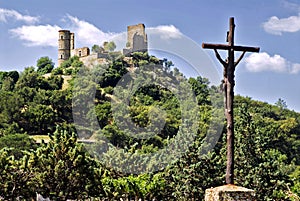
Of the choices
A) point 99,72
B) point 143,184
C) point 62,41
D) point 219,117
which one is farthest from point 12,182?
point 62,41

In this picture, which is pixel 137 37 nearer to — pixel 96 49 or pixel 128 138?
pixel 96 49

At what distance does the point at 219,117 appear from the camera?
137 feet

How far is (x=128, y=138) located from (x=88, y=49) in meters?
43.0

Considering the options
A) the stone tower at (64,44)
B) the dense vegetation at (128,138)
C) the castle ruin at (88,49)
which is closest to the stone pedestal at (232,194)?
the dense vegetation at (128,138)

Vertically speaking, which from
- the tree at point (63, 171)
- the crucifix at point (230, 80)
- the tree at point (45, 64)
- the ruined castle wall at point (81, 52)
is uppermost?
the ruined castle wall at point (81, 52)

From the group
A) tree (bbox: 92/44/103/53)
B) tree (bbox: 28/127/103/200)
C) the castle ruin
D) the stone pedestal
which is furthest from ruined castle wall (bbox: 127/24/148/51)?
the stone pedestal

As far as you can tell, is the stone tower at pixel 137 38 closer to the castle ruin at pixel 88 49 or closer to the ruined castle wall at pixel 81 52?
the castle ruin at pixel 88 49

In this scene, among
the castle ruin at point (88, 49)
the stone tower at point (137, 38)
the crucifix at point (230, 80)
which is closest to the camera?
the crucifix at point (230, 80)

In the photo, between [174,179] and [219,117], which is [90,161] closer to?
[174,179]

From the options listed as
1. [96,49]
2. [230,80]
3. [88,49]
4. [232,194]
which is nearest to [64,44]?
[88,49]

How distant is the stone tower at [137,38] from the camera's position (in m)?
75.4

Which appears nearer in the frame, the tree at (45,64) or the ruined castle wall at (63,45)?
the tree at (45,64)

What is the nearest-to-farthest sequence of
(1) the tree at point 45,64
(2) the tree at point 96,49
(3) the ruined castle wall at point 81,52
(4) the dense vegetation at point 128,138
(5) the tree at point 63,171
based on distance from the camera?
(5) the tree at point 63,171
(4) the dense vegetation at point 128,138
(2) the tree at point 96,49
(1) the tree at point 45,64
(3) the ruined castle wall at point 81,52

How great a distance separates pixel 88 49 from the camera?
3565 inches
